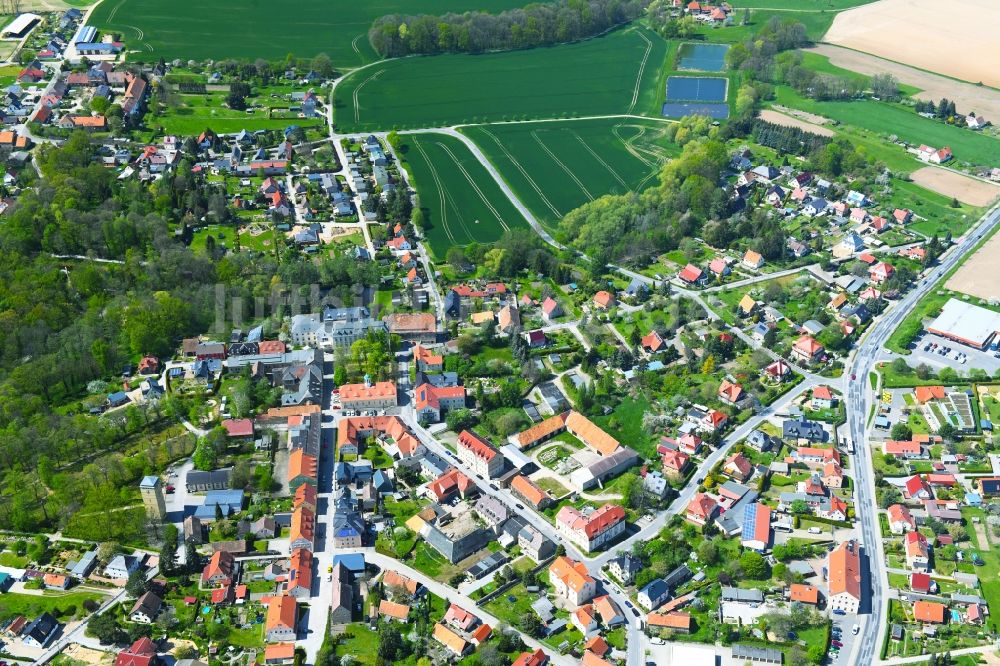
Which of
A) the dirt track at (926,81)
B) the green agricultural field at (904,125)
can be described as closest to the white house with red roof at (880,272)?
the green agricultural field at (904,125)

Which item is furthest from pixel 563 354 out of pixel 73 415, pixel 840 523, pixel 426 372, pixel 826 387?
pixel 73 415

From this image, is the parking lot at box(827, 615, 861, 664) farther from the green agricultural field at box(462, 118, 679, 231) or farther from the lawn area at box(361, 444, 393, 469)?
the green agricultural field at box(462, 118, 679, 231)

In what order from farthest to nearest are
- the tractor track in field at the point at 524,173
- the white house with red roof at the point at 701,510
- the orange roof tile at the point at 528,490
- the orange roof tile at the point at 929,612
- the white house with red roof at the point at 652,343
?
the tractor track in field at the point at 524,173, the white house with red roof at the point at 652,343, the orange roof tile at the point at 528,490, the white house with red roof at the point at 701,510, the orange roof tile at the point at 929,612

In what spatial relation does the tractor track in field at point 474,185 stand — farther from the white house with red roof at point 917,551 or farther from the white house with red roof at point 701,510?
the white house with red roof at point 917,551

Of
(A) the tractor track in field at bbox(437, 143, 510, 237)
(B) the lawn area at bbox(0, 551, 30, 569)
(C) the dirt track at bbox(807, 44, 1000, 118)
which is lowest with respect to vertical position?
(B) the lawn area at bbox(0, 551, 30, 569)

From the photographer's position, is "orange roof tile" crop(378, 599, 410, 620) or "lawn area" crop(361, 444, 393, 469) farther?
"lawn area" crop(361, 444, 393, 469)

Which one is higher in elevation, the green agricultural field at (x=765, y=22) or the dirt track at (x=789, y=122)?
the green agricultural field at (x=765, y=22)

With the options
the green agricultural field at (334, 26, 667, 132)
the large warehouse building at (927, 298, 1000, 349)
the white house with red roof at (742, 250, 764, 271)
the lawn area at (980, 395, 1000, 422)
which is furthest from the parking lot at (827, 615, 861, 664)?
the green agricultural field at (334, 26, 667, 132)

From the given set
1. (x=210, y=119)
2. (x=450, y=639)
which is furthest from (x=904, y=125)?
(x=450, y=639)
